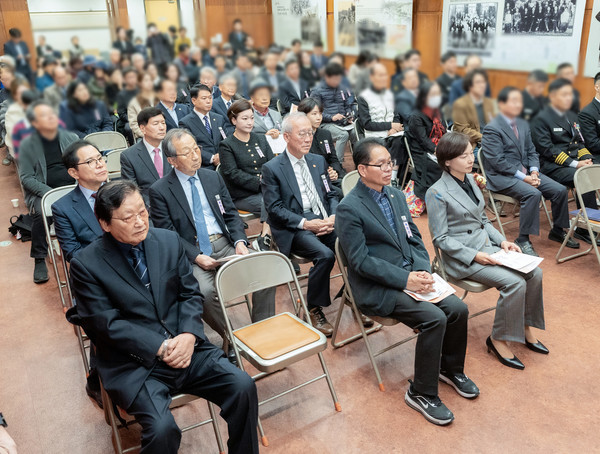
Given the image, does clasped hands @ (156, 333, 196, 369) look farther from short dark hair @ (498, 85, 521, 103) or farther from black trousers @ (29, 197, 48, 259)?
black trousers @ (29, 197, 48, 259)

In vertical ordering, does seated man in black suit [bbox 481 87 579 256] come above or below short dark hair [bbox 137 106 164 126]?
below

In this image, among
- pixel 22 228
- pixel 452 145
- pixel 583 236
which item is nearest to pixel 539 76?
pixel 452 145

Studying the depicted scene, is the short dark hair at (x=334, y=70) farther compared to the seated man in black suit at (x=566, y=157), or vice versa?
the seated man in black suit at (x=566, y=157)

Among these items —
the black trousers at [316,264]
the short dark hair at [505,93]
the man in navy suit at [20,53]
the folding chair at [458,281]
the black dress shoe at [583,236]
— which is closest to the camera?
the man in navy suit at [20,53]

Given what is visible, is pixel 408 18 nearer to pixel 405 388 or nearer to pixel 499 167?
pixel 405 388

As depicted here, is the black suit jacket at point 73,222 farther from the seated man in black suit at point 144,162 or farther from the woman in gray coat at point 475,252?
the woman in gray coat at point 475,252

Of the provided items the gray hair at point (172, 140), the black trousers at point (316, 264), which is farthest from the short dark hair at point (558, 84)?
the gray hair at point (172, 140)

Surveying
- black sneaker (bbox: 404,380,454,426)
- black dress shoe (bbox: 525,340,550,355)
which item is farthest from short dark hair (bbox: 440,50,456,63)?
black dress shoe (bbox: 525,340,550,355)

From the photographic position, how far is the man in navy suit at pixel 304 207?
3.54 metres

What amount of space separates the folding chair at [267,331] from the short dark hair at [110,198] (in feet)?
2.30

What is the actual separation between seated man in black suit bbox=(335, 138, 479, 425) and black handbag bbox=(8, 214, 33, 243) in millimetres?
4111

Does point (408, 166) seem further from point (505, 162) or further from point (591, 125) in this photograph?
point (591, 125)

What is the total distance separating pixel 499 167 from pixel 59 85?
4720 mm

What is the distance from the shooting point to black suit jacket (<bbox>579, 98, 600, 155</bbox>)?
522cm
